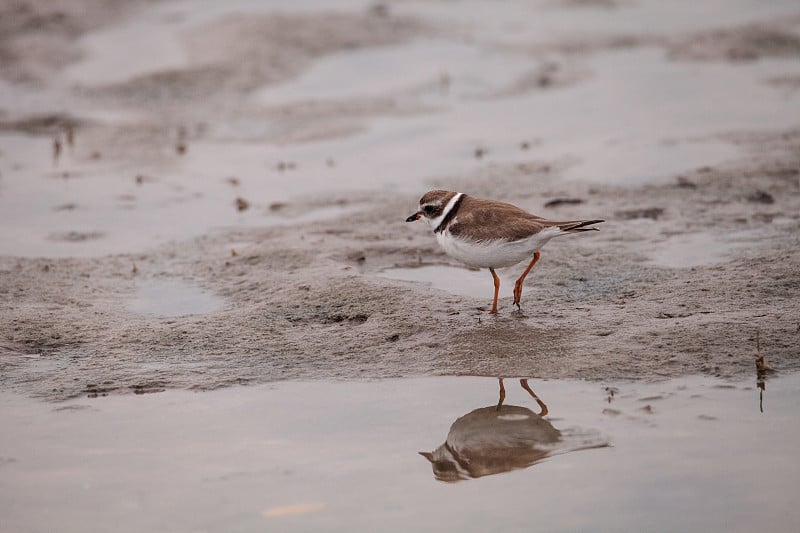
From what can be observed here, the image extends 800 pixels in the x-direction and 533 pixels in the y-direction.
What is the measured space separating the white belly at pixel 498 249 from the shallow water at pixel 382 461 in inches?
45.8

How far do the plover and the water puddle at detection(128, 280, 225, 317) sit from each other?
181 cm

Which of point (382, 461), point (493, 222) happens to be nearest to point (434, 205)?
point (493, 222)

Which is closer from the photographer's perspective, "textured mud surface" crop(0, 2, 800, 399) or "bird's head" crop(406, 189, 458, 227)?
"textured mud surface" crop(0, 2, 800, 399)

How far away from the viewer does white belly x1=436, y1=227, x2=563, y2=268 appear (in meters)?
6.61

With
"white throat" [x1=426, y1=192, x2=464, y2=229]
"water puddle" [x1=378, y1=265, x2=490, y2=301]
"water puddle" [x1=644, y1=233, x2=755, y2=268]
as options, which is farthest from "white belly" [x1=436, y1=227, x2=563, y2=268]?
"water puddle" [x1=644, y1=233, x2=755, y2=268]

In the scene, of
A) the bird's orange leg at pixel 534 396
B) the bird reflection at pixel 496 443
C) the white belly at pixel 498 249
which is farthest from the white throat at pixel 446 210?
the bird reflection at pixel 496 443

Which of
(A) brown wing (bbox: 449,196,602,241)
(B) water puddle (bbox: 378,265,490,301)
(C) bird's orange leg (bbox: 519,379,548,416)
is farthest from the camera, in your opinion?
(B) water puddle (bbox: 378,265,490,301)

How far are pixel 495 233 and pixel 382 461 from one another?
2.25m

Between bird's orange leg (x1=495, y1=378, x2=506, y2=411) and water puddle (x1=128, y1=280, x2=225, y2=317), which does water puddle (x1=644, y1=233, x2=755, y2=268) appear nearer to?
bird's orange leg (x1=495, y1=378, x2=506, y2=411)

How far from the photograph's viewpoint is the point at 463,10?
17.1 meters

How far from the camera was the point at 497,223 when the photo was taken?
6707 millimetres

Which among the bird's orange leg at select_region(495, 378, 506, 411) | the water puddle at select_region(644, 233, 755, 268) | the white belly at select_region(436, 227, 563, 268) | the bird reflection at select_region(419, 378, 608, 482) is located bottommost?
the bird reflection at select_region(419, 378, 608, 482)

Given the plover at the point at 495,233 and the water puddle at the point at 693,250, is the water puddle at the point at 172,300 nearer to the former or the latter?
the plover at the point at 495,233

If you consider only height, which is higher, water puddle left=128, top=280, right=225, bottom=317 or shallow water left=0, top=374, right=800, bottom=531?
water puddle left=128, top=280, right=225, bottom=317
